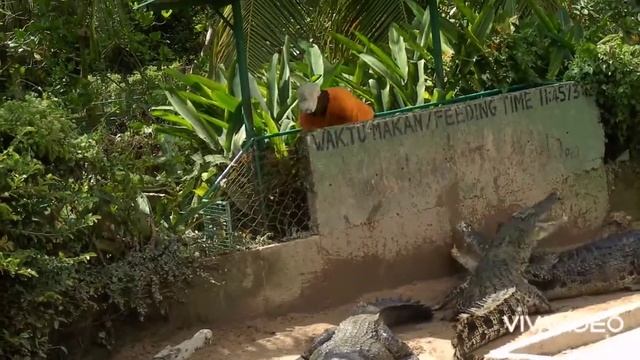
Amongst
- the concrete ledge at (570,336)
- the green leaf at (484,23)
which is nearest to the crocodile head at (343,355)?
the concrete ledge at (570,336)

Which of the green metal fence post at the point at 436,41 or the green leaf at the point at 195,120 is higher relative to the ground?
the green metal fence post at the point at 436,41

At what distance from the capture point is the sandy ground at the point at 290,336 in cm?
652

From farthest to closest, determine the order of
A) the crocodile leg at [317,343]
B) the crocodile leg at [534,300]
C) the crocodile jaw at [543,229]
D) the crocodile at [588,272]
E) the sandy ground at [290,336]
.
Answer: the crocodile jaw at [543,229] → the crocodile at [588,272] → the crocodile leg at [534,300] → the sandy ground at [290,336] → the crocodile leg at [317,343]

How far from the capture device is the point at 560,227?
8.80m

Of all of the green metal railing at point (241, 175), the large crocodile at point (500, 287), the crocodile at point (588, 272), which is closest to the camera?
the large crocodile at point (500, 287)

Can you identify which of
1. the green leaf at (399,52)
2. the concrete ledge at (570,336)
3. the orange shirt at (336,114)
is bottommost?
the concrete ledge at (570,336)

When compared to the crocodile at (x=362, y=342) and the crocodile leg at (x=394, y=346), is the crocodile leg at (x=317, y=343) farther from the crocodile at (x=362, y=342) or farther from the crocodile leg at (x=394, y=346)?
the crocodile leg at (x=394, y=346)

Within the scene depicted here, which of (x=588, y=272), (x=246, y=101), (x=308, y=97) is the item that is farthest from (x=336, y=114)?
(x=588, y=272)

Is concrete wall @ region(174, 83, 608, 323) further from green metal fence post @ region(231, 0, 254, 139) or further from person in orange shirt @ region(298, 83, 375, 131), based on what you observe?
green metal fence post @ region(231, 0, 254, 139)

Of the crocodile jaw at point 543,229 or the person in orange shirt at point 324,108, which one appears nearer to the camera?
the person in orange shirt at point 324,108

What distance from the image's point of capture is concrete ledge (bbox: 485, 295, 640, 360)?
5609mm

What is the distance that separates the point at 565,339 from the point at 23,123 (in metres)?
3.68

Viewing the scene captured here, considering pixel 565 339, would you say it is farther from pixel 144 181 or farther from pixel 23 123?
pixel 23 123

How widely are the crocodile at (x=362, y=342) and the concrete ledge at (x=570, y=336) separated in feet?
2.06
